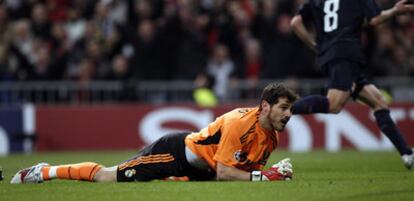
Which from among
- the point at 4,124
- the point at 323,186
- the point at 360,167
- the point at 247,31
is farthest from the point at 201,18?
the point at 323,186

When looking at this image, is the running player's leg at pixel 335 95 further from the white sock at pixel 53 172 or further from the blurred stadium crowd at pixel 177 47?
the blurred stadium crowd at pixel 177 47

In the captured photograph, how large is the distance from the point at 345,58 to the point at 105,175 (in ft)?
11.4

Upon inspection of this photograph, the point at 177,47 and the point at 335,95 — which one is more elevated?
the point at 177,47

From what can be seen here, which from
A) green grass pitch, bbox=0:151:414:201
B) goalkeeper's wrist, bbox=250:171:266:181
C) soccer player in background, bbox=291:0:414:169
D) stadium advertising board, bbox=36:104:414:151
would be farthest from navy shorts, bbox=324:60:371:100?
stadium advertising board, bbox=36:104:414:151

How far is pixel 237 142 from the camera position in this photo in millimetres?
8492

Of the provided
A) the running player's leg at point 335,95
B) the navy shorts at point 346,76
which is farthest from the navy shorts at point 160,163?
the navy shorts at point 346,76

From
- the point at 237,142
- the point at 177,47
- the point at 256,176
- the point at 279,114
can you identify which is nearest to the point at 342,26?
the point at 279,114

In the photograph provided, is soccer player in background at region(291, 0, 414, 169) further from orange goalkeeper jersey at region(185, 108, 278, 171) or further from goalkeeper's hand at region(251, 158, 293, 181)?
orange goalkeeper jersey at region(185, 108, 278, 171)

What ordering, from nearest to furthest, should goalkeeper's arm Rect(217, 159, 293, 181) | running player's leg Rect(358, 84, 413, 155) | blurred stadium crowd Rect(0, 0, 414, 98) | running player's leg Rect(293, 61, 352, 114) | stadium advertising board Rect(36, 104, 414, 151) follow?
goalkeeper's arm Rect(217, 159, 293, 181) → running player's leg Rect(358, 84, 413, 155) → running player's leg Rect(293, 61, 352, 114) → stadium advertising board Rect(36, 104, 414, 151) → blurred stadium crowd Rect(0, 0, 414, 98)

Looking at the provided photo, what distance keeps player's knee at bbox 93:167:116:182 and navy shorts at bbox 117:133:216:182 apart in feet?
0.23

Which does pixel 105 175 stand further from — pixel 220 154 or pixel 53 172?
pixel 220 154

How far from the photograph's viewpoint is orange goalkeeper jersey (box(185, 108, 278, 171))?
8.51m

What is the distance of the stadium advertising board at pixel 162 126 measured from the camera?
18.0m

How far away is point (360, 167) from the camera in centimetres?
1162
